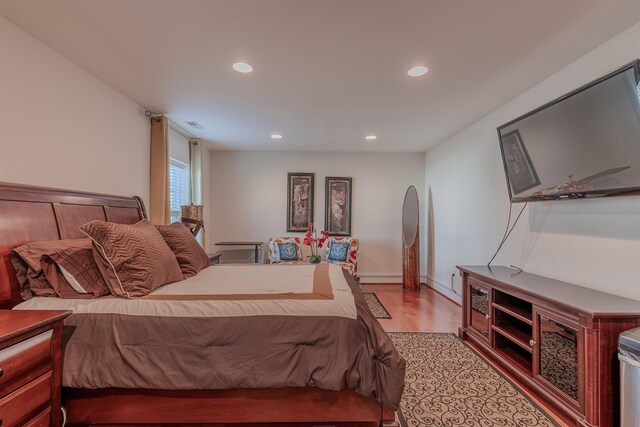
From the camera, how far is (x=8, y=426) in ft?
3.55

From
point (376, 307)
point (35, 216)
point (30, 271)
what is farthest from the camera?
point (376, 307)

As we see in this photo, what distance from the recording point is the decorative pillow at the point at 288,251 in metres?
4.76

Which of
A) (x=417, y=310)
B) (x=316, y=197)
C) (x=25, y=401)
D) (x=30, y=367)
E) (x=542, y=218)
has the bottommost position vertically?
(x=417, y=310)

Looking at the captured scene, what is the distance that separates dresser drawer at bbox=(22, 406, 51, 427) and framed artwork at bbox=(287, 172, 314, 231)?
4.01 metres

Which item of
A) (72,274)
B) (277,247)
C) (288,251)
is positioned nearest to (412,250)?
(288,251)

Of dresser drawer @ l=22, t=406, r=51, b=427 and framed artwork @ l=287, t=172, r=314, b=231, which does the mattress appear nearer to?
dresser drawer @ l=22, t=406, r=51, b=427

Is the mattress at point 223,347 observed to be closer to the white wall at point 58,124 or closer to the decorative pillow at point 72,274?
the decorative pillow at point 72,274

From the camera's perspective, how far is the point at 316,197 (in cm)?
518

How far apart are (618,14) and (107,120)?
12.6ft

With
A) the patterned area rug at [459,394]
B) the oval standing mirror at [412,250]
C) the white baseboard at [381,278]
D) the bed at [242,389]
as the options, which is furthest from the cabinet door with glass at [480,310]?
the white baseboard at [381,278]

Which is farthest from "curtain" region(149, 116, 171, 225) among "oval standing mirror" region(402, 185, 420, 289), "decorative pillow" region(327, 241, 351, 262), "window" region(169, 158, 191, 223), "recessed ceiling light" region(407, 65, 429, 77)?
"oval standing mirror" region(402, 185, 420, 289)

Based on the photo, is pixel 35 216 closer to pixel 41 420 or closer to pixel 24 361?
pixel 24 361

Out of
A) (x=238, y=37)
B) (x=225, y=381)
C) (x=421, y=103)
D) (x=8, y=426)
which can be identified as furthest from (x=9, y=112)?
(x=421, y=103)

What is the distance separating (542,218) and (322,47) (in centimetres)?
232
